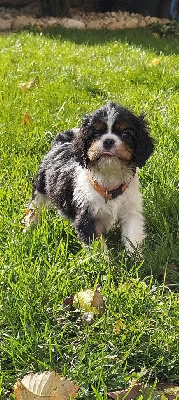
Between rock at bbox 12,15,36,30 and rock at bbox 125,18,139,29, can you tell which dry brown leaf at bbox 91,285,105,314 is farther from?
rock at bbox 125,18,139,29

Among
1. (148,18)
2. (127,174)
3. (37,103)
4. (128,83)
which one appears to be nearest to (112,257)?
(127,174)

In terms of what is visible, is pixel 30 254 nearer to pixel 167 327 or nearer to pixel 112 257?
pixel 112 257

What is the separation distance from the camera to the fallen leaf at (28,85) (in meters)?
6.06

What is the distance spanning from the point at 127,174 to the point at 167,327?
3.81 feet

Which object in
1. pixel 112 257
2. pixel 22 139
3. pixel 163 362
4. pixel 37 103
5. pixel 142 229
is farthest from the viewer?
pixel 37 103

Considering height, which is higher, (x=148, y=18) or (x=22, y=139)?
(x=148, y=18)

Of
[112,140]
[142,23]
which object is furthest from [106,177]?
[142,23]

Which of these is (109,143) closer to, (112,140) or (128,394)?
(112,140)

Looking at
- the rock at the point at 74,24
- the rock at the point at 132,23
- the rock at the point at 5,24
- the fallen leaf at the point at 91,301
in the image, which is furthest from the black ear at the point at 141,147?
the rock at the point at 132,23

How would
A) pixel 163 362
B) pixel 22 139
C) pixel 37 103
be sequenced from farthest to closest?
pixel 37 103 → pixel 22 139 → pixel 163 362

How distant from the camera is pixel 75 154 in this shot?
326 centimetres

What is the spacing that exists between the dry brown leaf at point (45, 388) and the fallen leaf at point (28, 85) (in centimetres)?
458

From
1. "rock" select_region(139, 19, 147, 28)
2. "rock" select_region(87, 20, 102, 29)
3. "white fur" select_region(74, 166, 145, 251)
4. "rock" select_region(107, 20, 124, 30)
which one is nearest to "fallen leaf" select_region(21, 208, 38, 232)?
"white fur" select_region(74, 166, 145, 251)

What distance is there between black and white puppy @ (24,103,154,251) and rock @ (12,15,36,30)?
9449 mm
